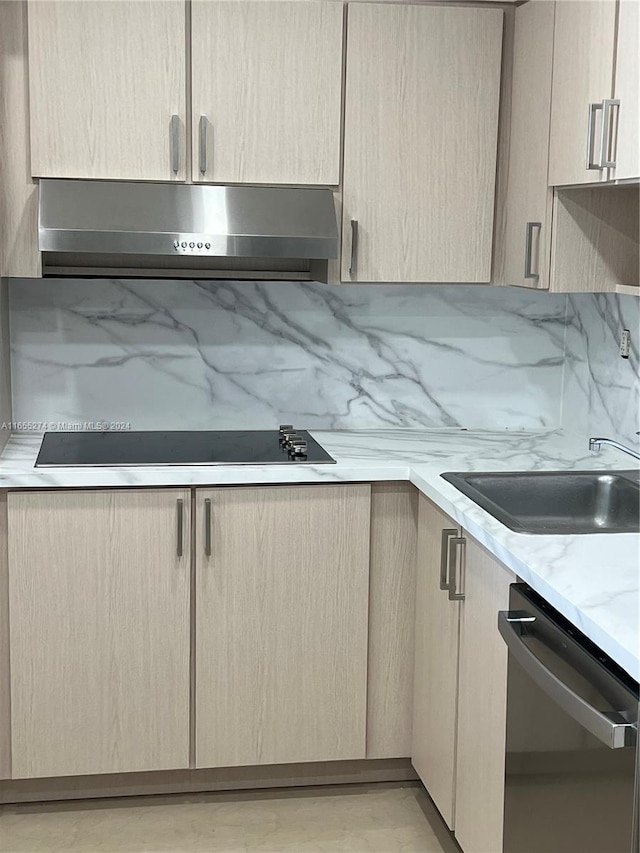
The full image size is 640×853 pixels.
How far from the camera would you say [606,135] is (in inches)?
96.0

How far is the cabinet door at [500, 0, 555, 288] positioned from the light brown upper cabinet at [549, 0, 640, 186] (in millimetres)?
62

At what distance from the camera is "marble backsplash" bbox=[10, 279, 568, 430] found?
333 cm

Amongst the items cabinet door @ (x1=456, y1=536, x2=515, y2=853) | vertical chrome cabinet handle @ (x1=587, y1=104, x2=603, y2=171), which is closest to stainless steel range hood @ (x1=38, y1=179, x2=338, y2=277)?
vertical chrome cabinet handle @ (x1=587, y1=104, x2=603, y2=171)

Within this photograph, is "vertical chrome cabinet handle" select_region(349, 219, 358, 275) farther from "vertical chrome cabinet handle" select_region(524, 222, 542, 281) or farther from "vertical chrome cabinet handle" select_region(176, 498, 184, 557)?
"vertical chrome cabinet handle" select_region(176, 498, 184, 557)

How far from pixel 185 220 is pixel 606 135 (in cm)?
110

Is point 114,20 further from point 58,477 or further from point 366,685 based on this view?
point 366,685

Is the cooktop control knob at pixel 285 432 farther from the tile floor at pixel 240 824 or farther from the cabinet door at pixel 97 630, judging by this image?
the tile floor at pixel 240 824

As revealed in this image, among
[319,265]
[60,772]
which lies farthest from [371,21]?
[60,772]

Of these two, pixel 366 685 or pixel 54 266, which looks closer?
pixel 366 685

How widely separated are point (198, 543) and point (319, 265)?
35.3 inches

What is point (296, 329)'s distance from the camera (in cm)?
344

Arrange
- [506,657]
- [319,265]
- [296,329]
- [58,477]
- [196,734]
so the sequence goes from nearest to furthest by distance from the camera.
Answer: [506,657], [58,477], [196,734], [319,265], [296,329]

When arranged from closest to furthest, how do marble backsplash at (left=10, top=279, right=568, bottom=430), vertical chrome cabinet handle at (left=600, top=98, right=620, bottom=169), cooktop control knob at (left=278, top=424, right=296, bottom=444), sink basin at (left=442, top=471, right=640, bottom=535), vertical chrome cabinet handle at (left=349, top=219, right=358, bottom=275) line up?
1. vertical chrome cabinet handle at (left=600, top=98, right=620, bottom=169)
2. sink basin at (left=442, top=471, right=640, bottom=535)
3. vertical chrome cabinet handle at (left=349, top=219, right=358, bottom=275)
4. cooktop control knob at (left=278, top=424, right=296, bottom=444)
5. marble backsplash at (left=10, top=279, right=568, bottom=430)

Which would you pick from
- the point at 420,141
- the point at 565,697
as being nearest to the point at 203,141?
the point at 420,141
